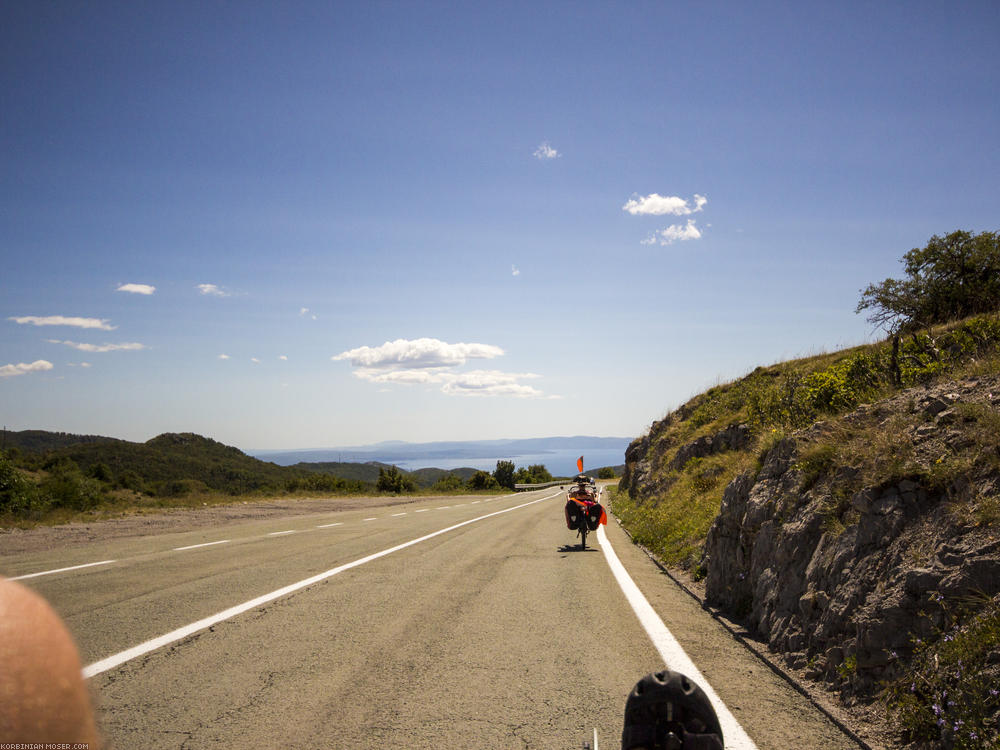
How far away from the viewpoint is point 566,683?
4.62 metres

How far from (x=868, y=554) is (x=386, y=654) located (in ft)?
13.1

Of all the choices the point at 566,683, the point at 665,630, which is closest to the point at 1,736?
the point at 566,683

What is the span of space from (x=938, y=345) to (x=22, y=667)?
9281 mm

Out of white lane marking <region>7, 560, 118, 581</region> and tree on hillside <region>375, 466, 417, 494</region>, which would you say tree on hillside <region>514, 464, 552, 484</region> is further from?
white lane marking <region>7, 560, 118, 581</region>

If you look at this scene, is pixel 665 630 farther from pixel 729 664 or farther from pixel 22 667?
pixel 22 667

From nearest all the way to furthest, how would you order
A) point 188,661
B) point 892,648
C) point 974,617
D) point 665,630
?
point 974,617, point 892,648, point 188,661, point 665,630

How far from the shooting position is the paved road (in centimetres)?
382

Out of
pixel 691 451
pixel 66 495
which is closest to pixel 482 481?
pixel 66 495

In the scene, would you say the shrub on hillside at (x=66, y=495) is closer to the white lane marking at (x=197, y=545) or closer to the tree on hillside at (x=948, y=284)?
the white lane marking at (x=197, y=545)

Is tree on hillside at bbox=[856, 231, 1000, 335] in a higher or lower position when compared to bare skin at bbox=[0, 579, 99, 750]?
higher

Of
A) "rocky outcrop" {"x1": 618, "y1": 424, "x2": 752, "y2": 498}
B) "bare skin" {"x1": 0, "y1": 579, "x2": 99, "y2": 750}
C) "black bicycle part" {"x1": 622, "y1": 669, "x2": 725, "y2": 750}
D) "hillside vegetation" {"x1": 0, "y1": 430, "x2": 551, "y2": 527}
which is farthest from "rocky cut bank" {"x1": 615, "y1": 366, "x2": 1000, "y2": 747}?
"hillside vegetation" {"x1": 0, "y1": 430, "x2": 551, "y2": 527}

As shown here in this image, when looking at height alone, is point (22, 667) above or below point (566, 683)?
above

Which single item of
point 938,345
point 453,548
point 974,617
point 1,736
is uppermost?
point 938,345

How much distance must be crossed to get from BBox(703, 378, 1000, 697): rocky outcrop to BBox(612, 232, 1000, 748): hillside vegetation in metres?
0.01
